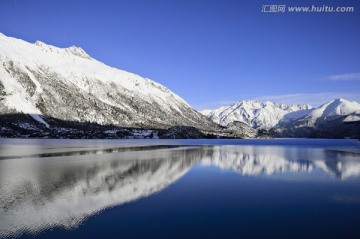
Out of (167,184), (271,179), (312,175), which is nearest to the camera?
(167,184)

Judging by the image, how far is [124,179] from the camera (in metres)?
47.6

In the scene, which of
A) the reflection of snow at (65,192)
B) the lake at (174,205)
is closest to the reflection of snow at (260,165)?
the lake at (174,205)

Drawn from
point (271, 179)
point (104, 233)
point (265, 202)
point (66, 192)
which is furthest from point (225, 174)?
point (104, 233)

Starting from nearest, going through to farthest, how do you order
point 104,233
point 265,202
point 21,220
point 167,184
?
point 104,233
point 21,220
point 265,202
point 167,184

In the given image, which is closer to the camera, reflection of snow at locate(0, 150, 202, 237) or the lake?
the lake

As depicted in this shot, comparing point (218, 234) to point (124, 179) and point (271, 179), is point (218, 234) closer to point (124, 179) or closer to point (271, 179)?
point (124, 179)

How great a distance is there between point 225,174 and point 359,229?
104 feet

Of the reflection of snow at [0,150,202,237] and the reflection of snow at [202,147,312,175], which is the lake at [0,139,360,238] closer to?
the reflection of snow at [0,150,202,237]

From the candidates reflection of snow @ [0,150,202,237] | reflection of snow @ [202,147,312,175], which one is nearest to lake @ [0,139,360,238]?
reflection of snow @ [0,150,202,237]

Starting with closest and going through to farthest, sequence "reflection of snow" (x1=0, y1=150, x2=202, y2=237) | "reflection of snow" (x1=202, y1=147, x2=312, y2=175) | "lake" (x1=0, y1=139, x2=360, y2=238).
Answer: "lake" (x1=0, y1=139, x2=360, y2=238) < "reflection of snow" (x1=0, y1=150, x2=202, y2=237) < "reflection of snow" (x1=202, y1=147, x2=312, y2=175)

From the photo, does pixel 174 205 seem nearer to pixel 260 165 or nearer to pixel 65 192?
pixel 65 192

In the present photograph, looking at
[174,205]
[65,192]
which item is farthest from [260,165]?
[65,192]

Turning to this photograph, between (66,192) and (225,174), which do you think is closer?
(66,192)

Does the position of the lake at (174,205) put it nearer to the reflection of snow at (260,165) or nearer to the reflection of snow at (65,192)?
the reflection of snow at (65,192)
